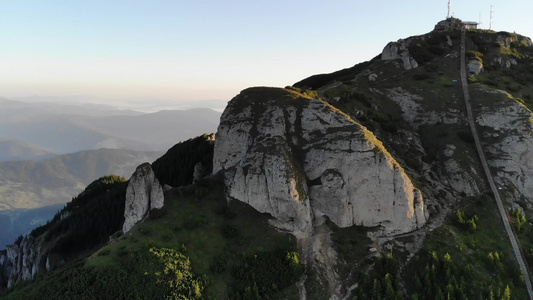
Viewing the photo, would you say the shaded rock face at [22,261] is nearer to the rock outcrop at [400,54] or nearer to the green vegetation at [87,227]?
the green vegetation at [87,227]

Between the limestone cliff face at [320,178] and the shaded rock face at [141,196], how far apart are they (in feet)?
39.7

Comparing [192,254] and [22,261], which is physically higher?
[192,254]

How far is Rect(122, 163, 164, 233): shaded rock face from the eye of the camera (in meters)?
53.4

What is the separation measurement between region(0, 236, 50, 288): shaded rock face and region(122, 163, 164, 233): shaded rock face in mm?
54052

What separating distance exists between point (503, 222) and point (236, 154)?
161 ft

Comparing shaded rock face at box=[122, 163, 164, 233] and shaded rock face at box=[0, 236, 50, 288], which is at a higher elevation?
shaded rock face at box=[122, 163, 164, 233]

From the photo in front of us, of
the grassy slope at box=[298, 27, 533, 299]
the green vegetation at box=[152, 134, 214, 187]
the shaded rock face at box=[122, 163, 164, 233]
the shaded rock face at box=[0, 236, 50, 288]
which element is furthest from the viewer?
the green vegetation at box=[152, 134, 214, 187]

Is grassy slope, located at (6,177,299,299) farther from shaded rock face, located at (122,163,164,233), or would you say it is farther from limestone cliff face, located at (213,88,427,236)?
limestone cliff face, located at (213,88,427,236)

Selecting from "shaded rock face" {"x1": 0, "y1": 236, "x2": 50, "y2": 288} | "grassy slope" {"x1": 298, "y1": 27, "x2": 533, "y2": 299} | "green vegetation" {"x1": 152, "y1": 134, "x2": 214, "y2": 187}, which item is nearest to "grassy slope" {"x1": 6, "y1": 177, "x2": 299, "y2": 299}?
"grassy slope" {"x1": 298, "y1": 27, "x2": 533, "y2": 299}

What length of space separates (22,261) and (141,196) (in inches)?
3157

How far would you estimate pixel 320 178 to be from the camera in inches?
2263

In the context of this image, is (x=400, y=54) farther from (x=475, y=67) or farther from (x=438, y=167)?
(x=438, y=167)

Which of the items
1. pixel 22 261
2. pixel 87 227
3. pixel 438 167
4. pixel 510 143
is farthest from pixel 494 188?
pixel 22 261

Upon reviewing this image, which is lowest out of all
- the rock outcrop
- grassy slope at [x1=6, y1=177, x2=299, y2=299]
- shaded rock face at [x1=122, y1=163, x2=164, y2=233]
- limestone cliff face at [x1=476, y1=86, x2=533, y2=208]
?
grassy slope at [x1=6, y1=177, x2=299, y2=299]
